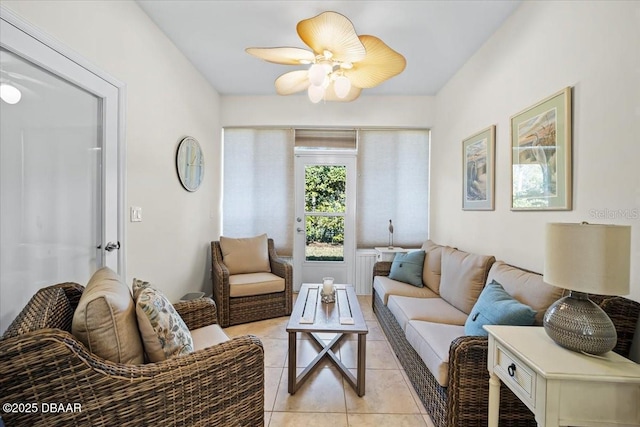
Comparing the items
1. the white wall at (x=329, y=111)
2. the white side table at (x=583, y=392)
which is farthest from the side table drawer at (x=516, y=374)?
the white wall at (x=329, y=111)

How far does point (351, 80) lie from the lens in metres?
2.23

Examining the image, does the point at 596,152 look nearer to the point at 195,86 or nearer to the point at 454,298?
the point at 454,298

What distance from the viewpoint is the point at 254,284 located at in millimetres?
3072

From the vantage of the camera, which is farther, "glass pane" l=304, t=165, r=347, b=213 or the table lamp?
"glass pane" l=304, t=165, r=347, b=213

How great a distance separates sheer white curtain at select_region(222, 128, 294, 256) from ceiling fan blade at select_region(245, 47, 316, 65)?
6.32ft

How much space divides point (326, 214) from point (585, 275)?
313cm

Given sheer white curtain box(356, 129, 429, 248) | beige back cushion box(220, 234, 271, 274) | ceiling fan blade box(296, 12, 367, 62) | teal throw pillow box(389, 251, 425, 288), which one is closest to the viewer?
ceiling fan blade box(296, 12, 367, 62)

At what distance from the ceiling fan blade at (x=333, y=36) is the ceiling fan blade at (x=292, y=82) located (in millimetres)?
407

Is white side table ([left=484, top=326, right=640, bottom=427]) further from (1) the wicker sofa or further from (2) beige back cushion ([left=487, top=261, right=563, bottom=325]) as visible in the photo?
(2) beige back cushion ([left=487, top=261, right=563, bottom=325])

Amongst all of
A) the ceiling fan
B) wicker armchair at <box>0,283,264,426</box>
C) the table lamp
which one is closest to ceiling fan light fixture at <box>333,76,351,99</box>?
the ceiling fan

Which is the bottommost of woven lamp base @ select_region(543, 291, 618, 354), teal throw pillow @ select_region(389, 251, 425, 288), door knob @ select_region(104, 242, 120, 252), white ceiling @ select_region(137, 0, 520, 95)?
teal throw pillow @ select_region(389, 251, 425, 288)

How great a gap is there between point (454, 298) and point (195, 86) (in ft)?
11.0

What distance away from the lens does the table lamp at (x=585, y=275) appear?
105 centimetres

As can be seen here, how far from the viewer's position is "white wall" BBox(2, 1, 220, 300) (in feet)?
5.65
